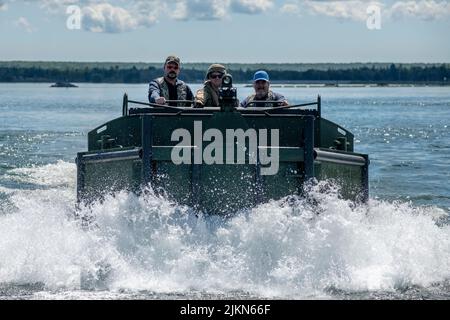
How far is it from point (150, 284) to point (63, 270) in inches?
39.1

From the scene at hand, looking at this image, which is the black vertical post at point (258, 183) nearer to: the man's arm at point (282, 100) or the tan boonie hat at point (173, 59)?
the man's arm at point (282, 100)

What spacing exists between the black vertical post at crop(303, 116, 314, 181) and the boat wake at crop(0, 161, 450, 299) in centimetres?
21

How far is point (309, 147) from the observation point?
37.6 ft

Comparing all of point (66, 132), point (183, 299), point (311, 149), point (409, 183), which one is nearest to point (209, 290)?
point (183, 299)

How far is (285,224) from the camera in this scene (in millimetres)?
11188

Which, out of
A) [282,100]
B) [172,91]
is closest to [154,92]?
[172,91]

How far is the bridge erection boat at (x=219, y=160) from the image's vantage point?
11.4m

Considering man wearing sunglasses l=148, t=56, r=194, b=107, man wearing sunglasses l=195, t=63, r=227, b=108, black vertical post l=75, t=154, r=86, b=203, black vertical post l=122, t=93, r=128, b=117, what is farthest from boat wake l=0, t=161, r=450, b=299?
man wearing sunglasses l=148, t=56, r=194, b=107

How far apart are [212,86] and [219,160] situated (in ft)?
5.47

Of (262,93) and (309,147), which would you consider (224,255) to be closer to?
(309,147)

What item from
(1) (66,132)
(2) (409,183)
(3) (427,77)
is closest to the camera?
(2) (409,183)

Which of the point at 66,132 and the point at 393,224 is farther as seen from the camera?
the point at 66,132
